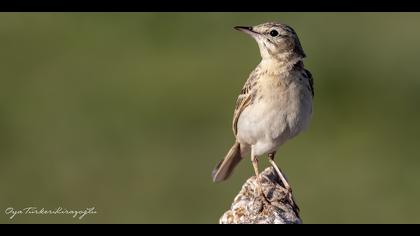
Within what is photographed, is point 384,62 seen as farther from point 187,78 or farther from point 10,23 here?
point 10,23

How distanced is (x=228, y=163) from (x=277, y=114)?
1208 millimetres

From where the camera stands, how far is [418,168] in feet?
65.5

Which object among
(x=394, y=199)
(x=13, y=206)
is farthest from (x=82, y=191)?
(x=394, y=199)

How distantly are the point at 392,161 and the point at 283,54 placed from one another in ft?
32.3

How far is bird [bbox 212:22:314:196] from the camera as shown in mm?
10703

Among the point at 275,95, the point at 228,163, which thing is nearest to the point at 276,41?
the point at 275,95

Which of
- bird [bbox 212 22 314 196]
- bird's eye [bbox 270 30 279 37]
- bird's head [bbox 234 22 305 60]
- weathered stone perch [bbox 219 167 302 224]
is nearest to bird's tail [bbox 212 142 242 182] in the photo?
bird [bbox 212 22 314 196]

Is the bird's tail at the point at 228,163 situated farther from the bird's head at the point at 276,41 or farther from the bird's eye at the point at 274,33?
the bird's eye at the point at 274,33

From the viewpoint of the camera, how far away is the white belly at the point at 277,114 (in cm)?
1068

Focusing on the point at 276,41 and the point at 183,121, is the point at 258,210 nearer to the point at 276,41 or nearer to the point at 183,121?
the point at 276,41

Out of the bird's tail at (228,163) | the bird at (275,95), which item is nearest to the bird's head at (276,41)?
the bird at (275,95)

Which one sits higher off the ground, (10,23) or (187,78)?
(10,23)

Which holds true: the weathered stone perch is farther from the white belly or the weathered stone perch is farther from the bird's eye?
the bird's eye

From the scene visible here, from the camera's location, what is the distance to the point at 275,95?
1073 centimetres
